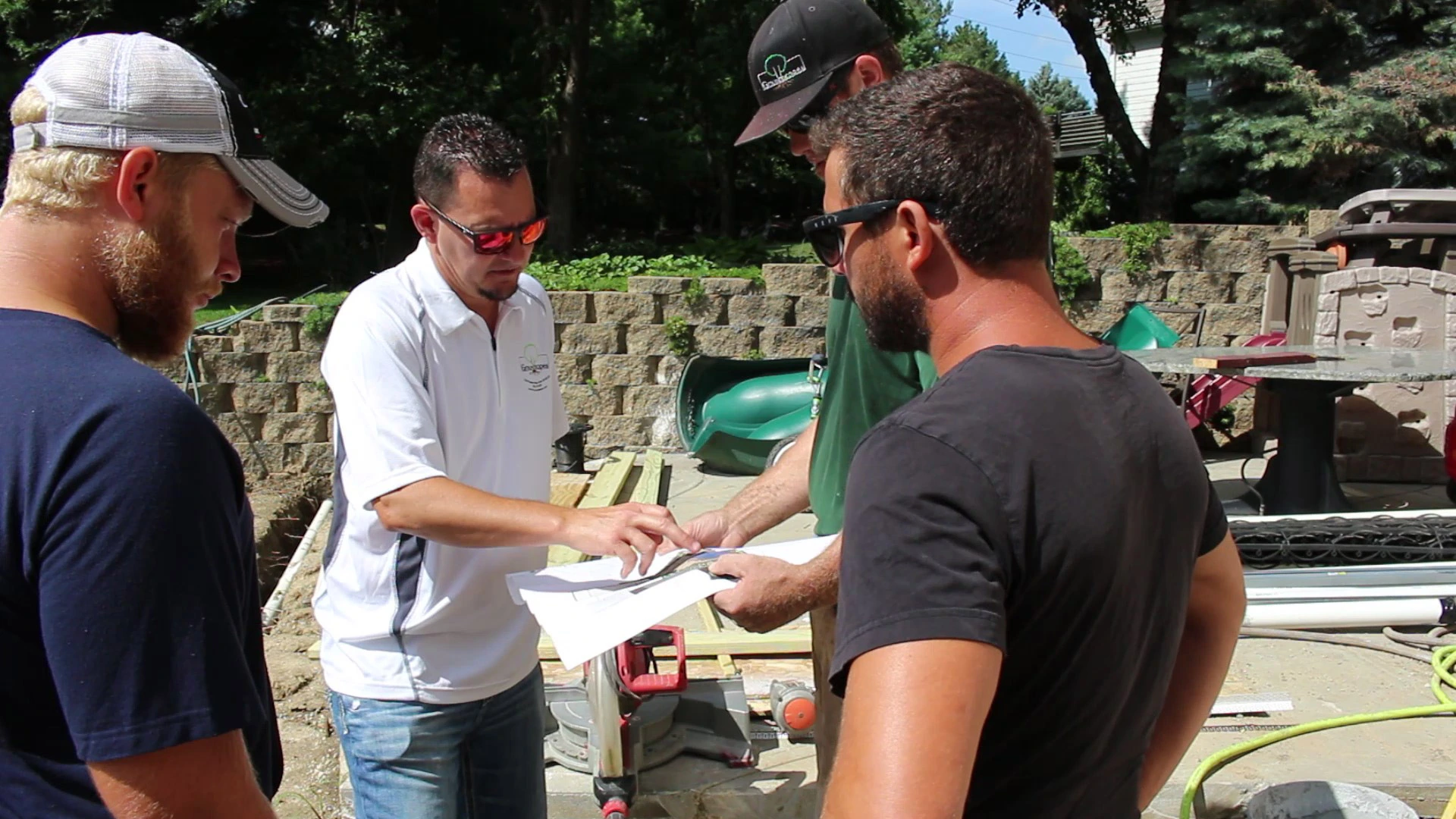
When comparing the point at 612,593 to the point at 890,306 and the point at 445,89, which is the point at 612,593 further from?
the point at 445,89

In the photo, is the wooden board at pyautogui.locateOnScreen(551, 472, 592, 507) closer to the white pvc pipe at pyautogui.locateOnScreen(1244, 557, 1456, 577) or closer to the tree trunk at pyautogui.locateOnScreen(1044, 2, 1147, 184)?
the white pvc pipe at pyautogui.locateOnScreen(1244, 557, 1456, 577)

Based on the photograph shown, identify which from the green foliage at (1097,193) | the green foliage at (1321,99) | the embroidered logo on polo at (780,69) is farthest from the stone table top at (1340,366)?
the green foliage at (1097,193)

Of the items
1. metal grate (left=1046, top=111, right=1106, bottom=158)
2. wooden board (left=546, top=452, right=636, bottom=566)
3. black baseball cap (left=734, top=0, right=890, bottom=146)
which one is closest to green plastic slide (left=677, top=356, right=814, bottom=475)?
wooden board (left=546, top=452, right=636, bottom=566)

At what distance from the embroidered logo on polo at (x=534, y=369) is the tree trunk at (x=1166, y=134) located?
1311cm

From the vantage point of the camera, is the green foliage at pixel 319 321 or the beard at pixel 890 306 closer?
the beard at pixel 890 306

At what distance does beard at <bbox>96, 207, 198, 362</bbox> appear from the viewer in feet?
4.70

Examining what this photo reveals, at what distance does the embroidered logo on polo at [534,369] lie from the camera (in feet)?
8.73

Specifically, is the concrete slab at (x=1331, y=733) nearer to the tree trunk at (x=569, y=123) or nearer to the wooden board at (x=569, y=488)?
the wooden board at (x=569, y=488)

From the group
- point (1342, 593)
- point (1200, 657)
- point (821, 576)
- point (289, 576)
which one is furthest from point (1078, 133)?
point (1200, 657)

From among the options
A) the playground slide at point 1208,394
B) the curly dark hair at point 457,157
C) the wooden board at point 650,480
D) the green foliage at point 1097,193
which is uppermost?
the green foliage at point 1097,193

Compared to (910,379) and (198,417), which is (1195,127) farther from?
(198,417)

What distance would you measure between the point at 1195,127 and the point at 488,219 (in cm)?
1365

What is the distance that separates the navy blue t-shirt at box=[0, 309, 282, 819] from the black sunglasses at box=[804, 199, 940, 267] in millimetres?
819

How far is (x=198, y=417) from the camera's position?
1.35 metres
